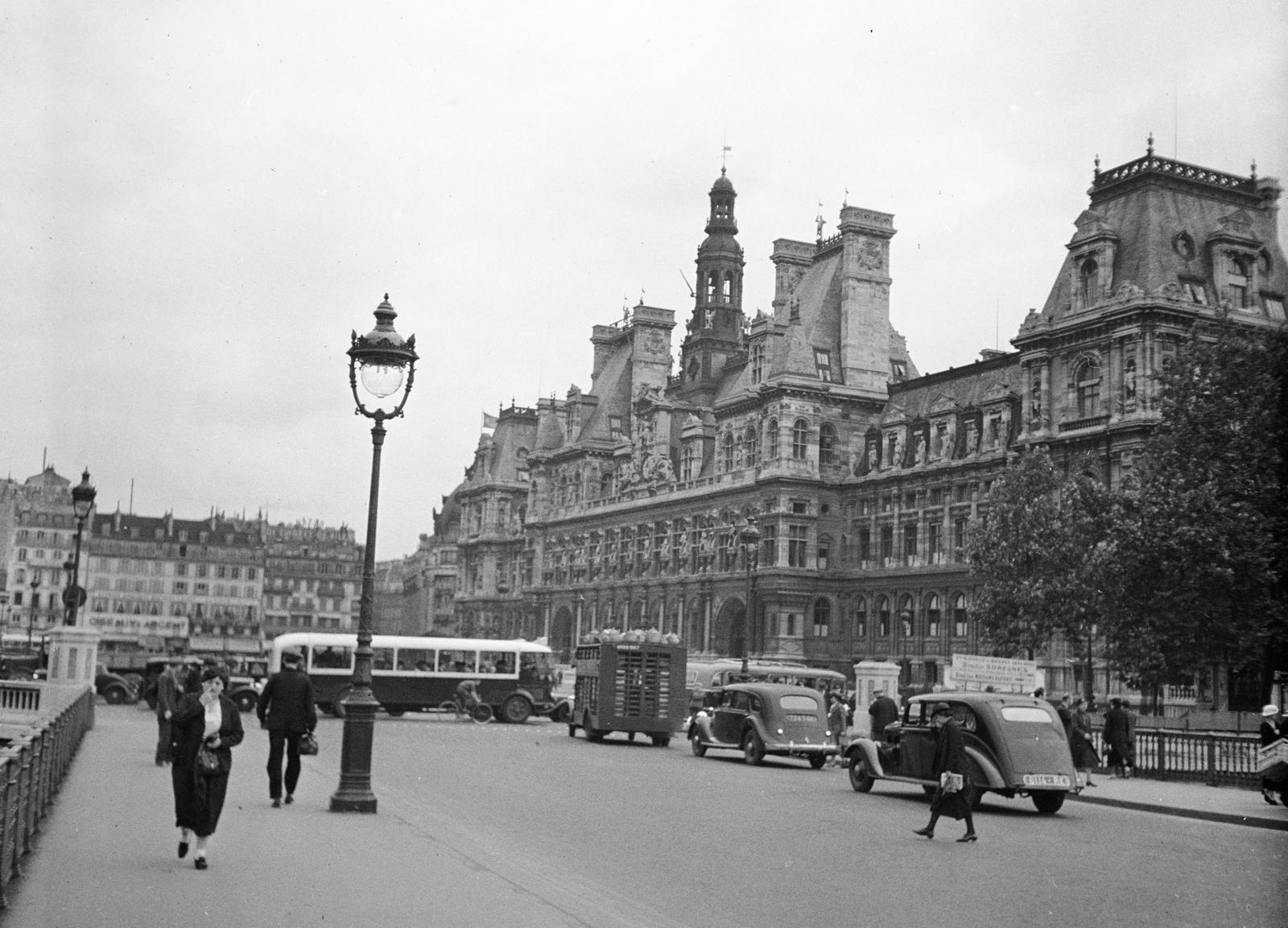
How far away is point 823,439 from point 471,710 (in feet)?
104

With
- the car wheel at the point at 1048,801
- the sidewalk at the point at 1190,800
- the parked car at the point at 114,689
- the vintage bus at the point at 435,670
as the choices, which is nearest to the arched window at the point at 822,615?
the vintage bus at the point at 435,670

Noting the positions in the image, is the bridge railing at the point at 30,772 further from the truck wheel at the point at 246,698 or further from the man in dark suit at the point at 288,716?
the truck wheel at the point at 246,698

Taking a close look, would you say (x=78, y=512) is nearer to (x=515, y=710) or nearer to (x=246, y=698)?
(x=246, y=698)

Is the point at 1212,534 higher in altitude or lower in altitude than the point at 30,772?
higher

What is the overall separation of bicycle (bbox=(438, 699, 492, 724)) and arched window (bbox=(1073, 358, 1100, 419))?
2440 cm

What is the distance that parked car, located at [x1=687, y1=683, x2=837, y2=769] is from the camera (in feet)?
99.8

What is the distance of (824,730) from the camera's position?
30797 millimetres

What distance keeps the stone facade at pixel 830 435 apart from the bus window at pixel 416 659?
1129cm

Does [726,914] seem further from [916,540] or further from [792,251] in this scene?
[792,251]

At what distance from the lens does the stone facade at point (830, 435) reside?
52812 millimetres

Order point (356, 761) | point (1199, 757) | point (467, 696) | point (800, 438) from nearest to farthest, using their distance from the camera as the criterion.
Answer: point (356, 761) → point (1199, 757) → point (467, 696) → point (800, 438)

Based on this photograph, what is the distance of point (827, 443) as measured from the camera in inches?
2844

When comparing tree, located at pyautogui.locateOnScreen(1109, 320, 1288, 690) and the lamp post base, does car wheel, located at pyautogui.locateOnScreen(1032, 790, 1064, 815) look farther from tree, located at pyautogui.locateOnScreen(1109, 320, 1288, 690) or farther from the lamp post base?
tree, located at pyautogui.locateOnScreen(1109, 320, 1288, 690)

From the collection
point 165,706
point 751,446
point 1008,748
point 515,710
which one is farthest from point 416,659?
point 751,446
